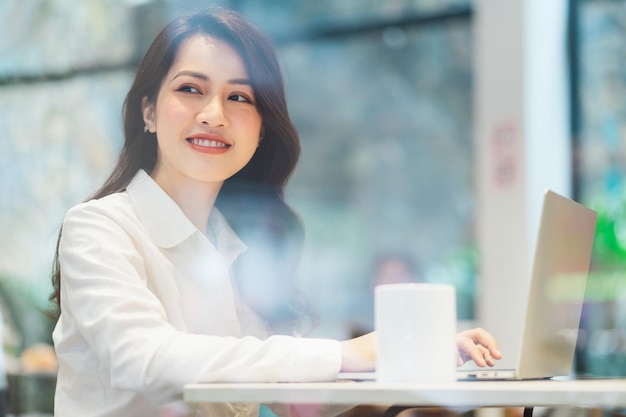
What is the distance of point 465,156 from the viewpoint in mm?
3975

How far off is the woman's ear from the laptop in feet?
1.41

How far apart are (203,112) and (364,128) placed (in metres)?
3.18

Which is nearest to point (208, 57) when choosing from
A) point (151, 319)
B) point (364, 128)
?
point (151, 319)

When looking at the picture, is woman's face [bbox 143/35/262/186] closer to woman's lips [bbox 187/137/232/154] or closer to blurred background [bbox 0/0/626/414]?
woman's lips [bbox 187/137/232/154]

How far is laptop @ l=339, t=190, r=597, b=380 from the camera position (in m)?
1.02

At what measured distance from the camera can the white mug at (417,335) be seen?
0.90 meters

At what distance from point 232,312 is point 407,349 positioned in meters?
0.39

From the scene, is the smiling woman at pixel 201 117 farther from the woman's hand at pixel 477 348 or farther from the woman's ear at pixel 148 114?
the woman's hand at pixel 477 348

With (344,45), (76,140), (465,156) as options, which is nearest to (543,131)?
(465,156)

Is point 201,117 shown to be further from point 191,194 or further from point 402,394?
point 402,394

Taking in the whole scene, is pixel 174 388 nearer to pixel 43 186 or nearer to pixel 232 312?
pixel 232 312

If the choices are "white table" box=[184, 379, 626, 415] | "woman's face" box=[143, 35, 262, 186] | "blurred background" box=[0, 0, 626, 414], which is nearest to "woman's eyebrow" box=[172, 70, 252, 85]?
"woman's face" box=[143, 35, 262, 186]

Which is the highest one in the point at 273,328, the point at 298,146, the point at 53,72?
the point at 53,72

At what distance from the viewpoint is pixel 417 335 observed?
896 millimetres
